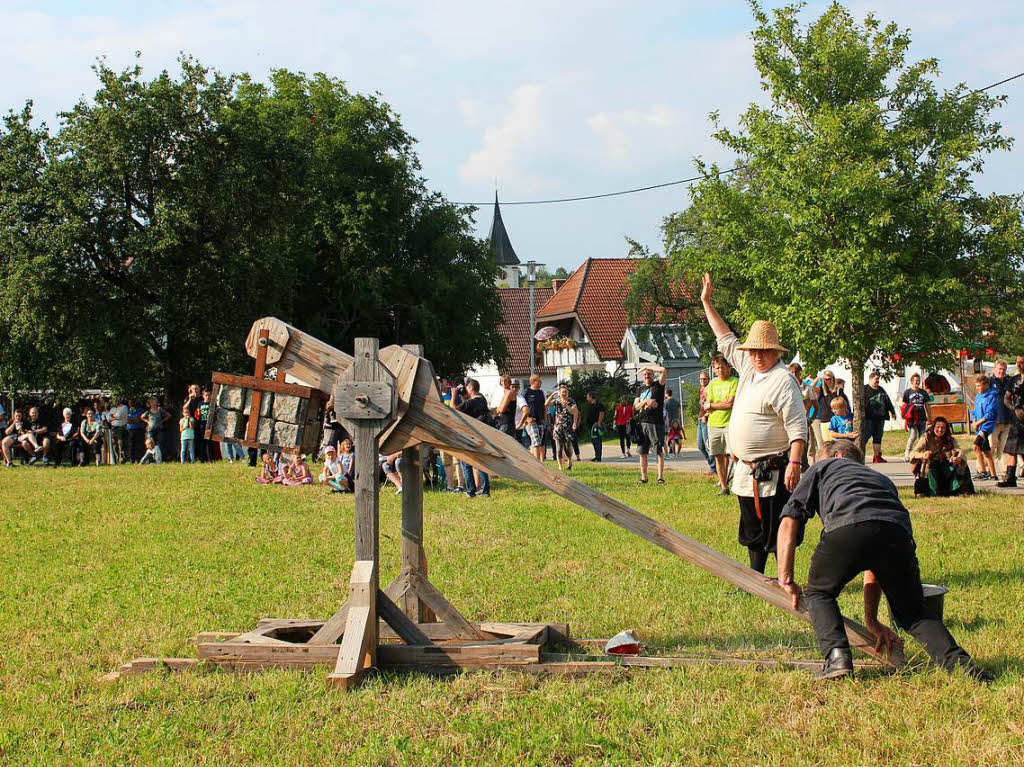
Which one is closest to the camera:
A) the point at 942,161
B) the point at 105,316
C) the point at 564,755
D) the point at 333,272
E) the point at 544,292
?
the point at 564,755

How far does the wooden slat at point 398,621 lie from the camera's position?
624 centimetres

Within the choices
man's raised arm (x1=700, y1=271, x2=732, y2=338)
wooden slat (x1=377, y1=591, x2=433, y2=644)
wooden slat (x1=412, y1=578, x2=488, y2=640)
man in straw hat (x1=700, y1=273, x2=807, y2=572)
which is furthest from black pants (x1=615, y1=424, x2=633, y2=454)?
wooden slat (x1=377, y1=591, x2=433, y2=644)

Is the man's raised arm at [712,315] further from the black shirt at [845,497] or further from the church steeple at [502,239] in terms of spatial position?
the church steeple at [502,239]

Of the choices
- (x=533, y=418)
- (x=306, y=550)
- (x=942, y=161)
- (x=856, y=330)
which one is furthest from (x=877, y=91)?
(x=306, y=550)

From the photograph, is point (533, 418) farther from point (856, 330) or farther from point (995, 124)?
point (995, 124)

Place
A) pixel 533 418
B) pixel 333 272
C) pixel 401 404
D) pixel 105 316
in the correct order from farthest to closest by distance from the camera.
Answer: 1. pixel 333 272
2. pixel 105 316
3. pixel 533 418
4. pixel 401 404

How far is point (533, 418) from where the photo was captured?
21609 mm

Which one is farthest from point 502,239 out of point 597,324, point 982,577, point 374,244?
point 982,577

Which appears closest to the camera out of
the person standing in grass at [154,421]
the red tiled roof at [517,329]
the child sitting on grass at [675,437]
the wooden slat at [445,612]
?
the wooden slat at [445,612]

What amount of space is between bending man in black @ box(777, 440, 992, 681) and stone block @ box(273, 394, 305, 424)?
9.74 feet

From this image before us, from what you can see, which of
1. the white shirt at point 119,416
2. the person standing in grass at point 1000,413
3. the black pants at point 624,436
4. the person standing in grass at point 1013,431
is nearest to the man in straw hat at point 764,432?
the person standing in grass at point 1013,431

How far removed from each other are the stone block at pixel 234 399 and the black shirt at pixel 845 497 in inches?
124

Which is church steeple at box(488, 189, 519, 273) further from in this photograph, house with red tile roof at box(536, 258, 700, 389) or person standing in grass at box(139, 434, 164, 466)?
person standing in grass at box(139, 434, 164, 466)

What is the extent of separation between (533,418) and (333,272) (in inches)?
972
